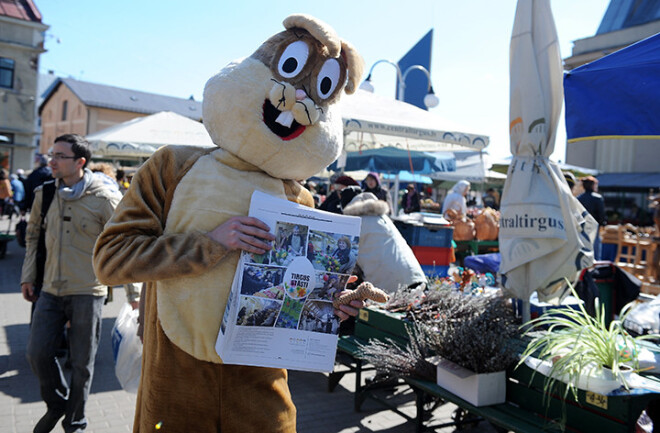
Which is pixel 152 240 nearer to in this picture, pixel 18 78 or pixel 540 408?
pixel 540 408

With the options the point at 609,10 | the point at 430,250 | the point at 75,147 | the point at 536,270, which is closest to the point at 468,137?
the point at 430,250

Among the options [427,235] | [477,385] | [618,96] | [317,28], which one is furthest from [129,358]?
[427,235]

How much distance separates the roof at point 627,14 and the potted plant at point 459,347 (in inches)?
1139

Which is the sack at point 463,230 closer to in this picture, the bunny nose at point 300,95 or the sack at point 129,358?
the sack at point 129,358

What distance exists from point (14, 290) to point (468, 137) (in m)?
7.18

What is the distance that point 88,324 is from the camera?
345 cm

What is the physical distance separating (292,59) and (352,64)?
279 millimetres

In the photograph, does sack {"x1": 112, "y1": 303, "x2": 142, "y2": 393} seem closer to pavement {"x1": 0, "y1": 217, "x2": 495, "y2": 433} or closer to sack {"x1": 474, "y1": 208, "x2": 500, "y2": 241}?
pavement {"x1": 0, "y1": 217, "x2": 495, "y2": 433}

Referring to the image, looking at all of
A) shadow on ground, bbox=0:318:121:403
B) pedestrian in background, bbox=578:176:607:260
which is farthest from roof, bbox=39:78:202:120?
pedestrian in background, bbox=578:176:607:260

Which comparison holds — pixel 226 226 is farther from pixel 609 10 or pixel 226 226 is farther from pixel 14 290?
pixel 609 10

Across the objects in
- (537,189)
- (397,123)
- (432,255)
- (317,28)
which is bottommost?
(432,255)

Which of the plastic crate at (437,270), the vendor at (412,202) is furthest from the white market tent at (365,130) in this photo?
the vendor at (412,202)

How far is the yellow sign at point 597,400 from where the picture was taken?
2.52m

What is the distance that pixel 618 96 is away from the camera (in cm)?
280
